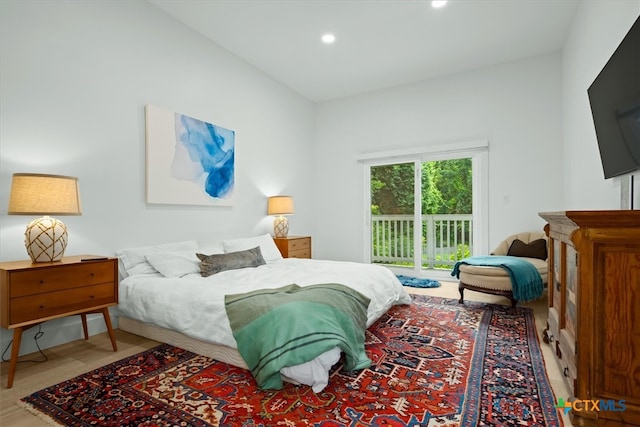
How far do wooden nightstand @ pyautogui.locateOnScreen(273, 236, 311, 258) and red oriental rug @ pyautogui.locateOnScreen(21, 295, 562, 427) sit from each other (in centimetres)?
219

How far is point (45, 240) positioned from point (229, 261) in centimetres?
141

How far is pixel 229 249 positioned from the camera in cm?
363

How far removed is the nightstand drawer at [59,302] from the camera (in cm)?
194

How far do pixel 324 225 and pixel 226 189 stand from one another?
228 cm

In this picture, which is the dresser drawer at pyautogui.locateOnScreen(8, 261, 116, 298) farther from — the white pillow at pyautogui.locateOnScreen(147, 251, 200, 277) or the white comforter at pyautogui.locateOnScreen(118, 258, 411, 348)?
the white pillow at pyautogui.locateOnScreen(147, 251, 200, 277)

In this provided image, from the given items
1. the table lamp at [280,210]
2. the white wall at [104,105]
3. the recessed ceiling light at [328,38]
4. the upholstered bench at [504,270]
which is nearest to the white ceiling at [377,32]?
the recessed ceiling light at [328,38]

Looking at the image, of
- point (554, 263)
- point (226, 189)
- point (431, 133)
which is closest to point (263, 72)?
point (226, 189)

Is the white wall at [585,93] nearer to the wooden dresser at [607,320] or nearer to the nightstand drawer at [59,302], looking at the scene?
the wooden dresser at [607,320]

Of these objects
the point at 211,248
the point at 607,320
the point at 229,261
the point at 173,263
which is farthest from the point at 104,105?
the point at 607,320

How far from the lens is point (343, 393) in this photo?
1.76 meters

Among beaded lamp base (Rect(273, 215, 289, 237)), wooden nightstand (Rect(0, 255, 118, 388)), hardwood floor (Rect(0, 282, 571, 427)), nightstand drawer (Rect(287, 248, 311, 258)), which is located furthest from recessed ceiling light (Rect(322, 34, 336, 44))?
hardwood floor (Rect(0, 282, 571, 427))

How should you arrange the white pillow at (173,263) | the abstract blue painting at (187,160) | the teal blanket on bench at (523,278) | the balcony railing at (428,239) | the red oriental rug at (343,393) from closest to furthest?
1. the red oriental rug at (343,393)
2. the white pillow at (173,263)
3. the teal blanket on bench at (523,278)
4. the abstract blue painting at (187,160)
5. the balcony railing at (428,239)

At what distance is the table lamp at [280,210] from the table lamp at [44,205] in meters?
2.57

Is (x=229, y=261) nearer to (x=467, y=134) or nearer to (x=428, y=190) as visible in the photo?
(x=428, y=190)
